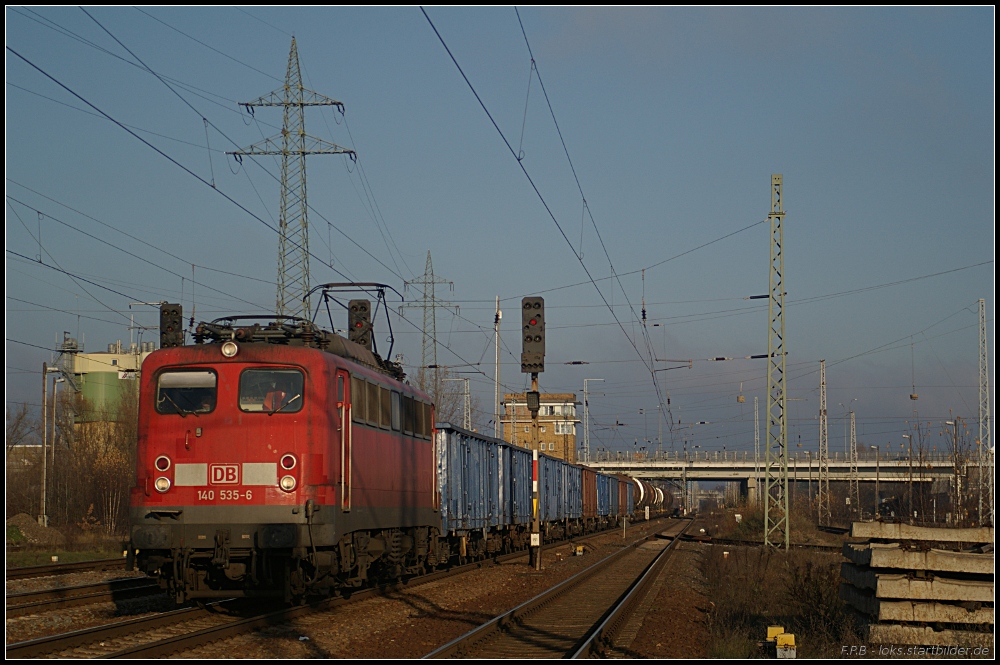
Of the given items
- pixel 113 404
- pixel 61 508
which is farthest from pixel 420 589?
pixel 113 404

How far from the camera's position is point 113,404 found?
234ft

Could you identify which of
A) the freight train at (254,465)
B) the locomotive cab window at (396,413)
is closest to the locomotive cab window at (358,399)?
the freight train at (254,465)

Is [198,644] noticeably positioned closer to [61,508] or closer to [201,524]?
[201,524]

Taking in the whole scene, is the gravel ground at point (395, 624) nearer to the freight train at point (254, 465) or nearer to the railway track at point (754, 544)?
the freight train at point (254, 465)

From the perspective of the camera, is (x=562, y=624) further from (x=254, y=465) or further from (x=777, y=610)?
(x=254, y=465)

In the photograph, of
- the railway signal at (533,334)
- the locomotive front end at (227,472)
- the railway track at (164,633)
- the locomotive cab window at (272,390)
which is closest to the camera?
the railway track at (164,633)

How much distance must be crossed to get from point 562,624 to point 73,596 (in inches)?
327

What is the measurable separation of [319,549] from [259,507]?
1.03 meters

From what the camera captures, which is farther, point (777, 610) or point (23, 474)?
point (23, 474)

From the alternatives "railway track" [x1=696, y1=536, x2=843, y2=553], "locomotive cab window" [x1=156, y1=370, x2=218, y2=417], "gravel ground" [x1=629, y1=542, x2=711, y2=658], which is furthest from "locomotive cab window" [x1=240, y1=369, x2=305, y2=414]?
"railway track" [x1=696, y1=536, x2=843, y2=553]

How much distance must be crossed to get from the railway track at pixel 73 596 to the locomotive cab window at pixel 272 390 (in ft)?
15.1

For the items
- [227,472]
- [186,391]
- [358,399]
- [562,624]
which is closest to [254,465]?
[227,472]

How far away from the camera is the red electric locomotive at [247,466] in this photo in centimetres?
1316

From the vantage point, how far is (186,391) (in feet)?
45.1
